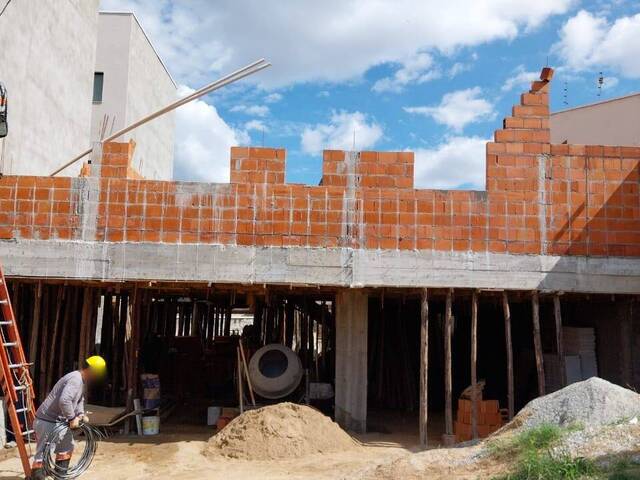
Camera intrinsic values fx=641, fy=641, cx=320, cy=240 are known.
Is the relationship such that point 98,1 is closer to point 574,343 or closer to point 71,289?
point 71,289

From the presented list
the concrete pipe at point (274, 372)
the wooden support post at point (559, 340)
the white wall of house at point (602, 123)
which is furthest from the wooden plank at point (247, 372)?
the white wall of house at point (602, 123)

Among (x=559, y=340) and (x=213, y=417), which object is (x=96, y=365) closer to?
(x=213, y=417)

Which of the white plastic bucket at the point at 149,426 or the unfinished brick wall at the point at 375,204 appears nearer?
the unfinished brick wall at the point at 375,204

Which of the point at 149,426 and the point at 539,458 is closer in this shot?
the point at 539,458

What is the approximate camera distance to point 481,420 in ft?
34.0

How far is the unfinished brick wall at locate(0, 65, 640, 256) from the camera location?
10.1 m

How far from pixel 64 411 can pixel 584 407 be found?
594cm

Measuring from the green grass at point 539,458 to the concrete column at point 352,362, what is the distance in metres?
3.26

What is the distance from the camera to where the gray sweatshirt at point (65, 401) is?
6.78 meters

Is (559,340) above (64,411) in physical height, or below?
above

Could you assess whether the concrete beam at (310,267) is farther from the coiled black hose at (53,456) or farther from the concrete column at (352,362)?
the coiled black hose at (53,456)

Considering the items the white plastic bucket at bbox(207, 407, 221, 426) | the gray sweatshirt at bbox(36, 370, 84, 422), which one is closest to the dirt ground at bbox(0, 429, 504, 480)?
the white plastic bucket at bbox(207, 407, 221, 426)

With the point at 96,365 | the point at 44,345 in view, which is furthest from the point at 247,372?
the point at 96,365

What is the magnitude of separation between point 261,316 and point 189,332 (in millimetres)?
3897
